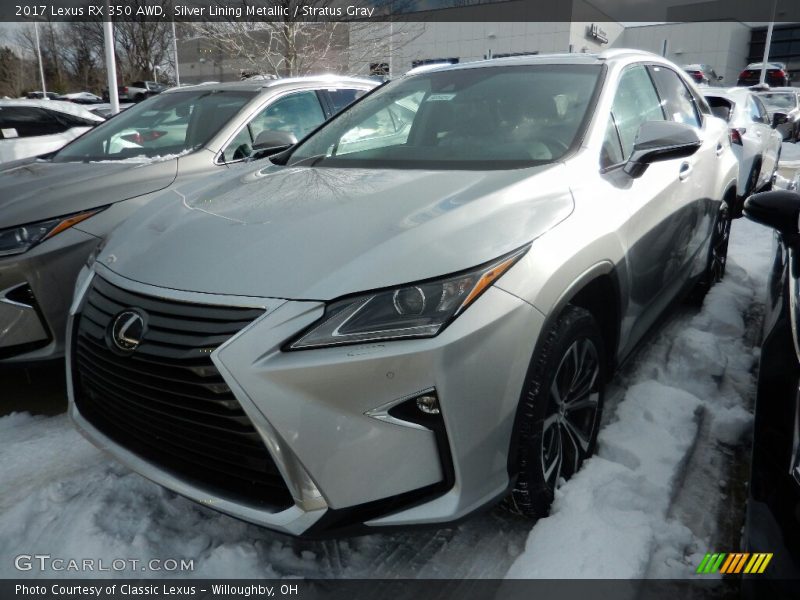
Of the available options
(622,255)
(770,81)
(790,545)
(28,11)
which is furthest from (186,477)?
(770,81)

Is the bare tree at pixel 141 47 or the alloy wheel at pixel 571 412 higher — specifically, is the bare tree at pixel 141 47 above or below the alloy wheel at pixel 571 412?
above

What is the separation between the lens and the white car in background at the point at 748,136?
6352 mm

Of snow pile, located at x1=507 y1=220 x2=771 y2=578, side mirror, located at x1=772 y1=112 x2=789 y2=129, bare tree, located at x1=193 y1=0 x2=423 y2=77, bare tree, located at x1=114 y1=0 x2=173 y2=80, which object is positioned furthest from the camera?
bare tree, located at x1=114 y1=0 x2=173 y2=80

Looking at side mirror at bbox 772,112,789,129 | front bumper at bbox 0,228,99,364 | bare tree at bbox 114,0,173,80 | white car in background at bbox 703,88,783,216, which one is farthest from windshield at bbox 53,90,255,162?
bare tree at bbox 114,0,173,80

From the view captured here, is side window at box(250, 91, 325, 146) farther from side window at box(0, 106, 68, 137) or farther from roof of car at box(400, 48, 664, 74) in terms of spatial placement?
side window at box(0, 106, 68, 137)

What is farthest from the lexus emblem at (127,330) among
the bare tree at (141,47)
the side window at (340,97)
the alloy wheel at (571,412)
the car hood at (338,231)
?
the bare tree at (141,47)

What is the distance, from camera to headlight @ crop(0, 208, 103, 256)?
306 cm

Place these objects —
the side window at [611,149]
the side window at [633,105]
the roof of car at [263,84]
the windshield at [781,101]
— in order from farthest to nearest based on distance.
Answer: the windshield at [781,101] < the roof of car at [263,84] < the side window at [633,105] < the side window at [611,149]

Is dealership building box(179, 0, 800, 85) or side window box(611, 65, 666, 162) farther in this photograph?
dealership building box(179, 0, 800, 85)

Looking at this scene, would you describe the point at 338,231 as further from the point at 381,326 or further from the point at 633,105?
the point at 633,105

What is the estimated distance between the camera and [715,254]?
172 inches

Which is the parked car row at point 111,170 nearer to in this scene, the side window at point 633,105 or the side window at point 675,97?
the side window at point 633,105

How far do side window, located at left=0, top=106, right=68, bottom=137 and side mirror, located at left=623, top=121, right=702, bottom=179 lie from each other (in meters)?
7.35

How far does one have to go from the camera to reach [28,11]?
2114cm
